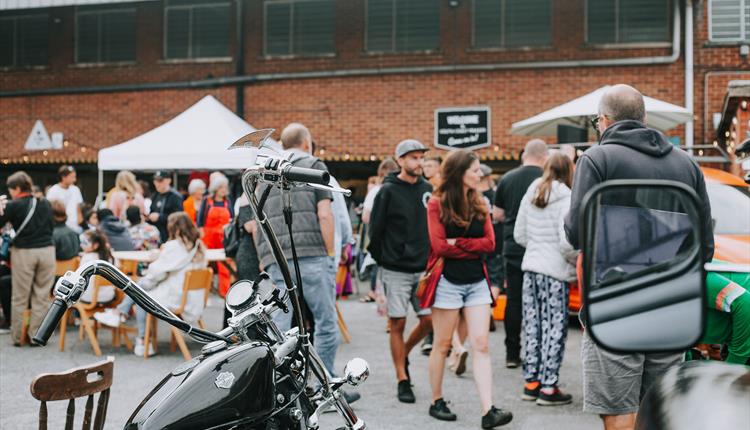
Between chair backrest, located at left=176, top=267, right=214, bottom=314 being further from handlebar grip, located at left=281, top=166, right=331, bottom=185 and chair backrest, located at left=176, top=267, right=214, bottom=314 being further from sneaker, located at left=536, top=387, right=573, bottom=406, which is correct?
handlebar grip, located at left=281, top=166, right=331, bottom=185

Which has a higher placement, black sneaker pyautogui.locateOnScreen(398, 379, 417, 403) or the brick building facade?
the brick building facade

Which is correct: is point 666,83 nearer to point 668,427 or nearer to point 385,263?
point 385,263

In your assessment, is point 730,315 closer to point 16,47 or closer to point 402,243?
point 402,243

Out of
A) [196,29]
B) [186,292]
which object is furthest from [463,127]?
[186,292]

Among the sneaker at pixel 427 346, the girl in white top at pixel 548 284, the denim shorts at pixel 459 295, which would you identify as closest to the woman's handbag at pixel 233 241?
the sneaker at pixel 427 346

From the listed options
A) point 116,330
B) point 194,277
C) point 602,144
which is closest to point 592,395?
point 602,144

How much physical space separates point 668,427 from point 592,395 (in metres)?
1.91

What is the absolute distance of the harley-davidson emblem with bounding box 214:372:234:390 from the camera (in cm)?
253

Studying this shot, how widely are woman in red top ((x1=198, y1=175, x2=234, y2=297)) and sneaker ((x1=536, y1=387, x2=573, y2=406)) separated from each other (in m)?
5.46

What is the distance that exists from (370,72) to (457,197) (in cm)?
1126

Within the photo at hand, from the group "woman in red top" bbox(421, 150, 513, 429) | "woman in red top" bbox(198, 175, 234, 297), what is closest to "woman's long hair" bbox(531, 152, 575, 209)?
"woman in red top" bbox(421, 150, 513, 429)

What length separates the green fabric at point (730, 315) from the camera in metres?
3.34

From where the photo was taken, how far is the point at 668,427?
1.68 metres

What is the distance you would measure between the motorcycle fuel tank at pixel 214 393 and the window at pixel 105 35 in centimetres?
1705
